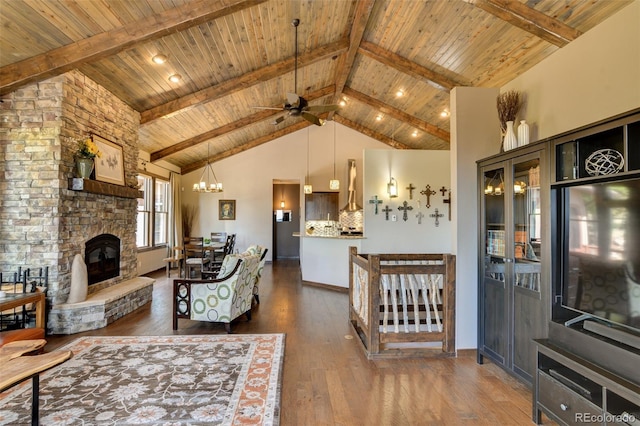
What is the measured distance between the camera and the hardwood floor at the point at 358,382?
91.0 inches

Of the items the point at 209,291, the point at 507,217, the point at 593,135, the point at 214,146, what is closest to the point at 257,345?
the point at 209,291

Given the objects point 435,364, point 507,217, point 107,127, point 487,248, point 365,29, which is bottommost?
point 435,364

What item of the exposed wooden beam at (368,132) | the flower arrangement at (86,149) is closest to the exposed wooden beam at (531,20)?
the flower arrangement at (86,149)

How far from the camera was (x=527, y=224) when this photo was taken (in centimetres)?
275

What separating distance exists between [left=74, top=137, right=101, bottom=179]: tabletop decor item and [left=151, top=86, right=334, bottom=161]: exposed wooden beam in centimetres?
371

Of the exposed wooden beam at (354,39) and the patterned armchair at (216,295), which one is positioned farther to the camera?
the exposed wooden beam at (354,39)

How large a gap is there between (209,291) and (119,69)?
322cm

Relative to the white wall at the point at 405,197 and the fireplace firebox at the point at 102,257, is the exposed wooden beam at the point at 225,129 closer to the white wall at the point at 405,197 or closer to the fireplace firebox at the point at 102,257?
the white wall at the point at 405,197

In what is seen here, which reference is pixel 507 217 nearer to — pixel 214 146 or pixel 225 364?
pixel 225 364

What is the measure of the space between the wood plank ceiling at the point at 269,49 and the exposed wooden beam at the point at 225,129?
2 cm

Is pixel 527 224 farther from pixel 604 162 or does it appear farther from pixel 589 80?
pixel 589 80

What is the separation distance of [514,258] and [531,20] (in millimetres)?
2697

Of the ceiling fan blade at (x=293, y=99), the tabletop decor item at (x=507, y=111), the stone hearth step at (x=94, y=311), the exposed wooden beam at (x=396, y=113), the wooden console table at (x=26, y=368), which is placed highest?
the exposed wooden beam at (x=396, y=113)

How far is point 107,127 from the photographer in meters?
4.73
